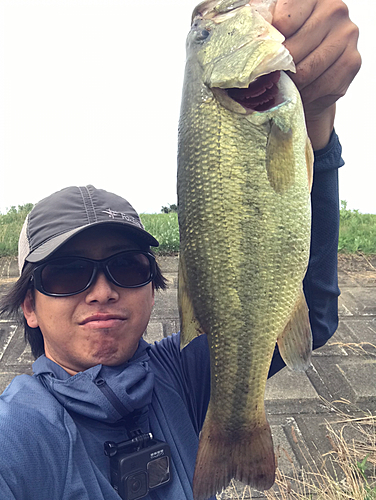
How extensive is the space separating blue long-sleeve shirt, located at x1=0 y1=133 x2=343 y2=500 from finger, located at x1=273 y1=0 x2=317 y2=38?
467 millimetres

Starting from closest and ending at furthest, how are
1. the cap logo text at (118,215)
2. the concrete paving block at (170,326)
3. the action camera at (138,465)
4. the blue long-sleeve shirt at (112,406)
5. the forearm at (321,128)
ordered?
the blue long-sleeve shirt at (112,406) < the action camera at (138,465) < the forearm at (321,128) < the cap logo text at (118,215) < the concrete paving block at (170,326)

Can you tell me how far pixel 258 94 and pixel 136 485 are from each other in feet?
4.60

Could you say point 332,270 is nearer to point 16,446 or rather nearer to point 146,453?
point 146,453

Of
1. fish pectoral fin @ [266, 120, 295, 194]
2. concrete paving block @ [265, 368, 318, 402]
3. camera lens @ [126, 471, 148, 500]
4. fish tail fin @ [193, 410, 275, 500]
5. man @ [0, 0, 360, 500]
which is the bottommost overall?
concrete paving block @ [265, 368, 318, 402]

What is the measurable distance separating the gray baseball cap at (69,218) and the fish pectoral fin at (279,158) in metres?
0.62

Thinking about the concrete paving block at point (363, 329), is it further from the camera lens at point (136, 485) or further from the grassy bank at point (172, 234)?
the camera lens at point (136, 485)

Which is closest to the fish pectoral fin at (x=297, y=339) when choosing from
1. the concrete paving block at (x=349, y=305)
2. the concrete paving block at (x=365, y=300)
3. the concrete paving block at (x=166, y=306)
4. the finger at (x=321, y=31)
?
the finger at (x=321, y=31)

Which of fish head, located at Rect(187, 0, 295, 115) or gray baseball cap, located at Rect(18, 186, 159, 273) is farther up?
fish head, located at Rect(187, 0, 295, 115)

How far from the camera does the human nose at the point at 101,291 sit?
157cm

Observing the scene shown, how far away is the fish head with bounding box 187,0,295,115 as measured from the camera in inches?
51.3

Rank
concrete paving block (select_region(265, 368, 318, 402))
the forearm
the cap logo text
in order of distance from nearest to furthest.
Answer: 1. the forearm
2. the cap logo text
3. concrete paving block (select_region(265, 368, 318, 402))

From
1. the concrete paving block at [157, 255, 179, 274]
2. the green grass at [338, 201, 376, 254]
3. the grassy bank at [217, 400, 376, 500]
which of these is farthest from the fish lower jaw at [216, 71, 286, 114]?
the green grass at [338, 201, 376, 254]

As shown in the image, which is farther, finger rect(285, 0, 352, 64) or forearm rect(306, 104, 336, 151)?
forearm rect(306, 104, 336, 151)

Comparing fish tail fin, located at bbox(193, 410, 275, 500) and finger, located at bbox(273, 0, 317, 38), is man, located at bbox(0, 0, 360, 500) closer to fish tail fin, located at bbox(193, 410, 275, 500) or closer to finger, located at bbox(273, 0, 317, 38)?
finger, located at bbox(273, 0, 317, 38)
